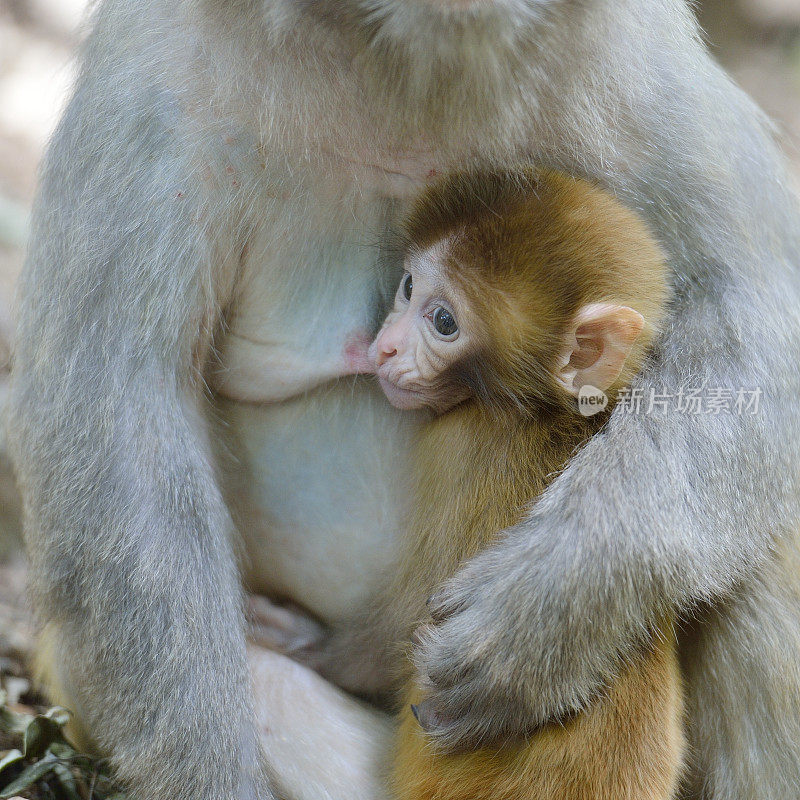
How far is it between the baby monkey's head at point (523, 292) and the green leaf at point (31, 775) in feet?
5.08

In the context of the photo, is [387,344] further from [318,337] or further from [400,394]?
[318,337]

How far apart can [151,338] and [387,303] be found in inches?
24.6

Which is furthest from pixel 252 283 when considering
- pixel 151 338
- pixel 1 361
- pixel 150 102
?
pixel 1 361

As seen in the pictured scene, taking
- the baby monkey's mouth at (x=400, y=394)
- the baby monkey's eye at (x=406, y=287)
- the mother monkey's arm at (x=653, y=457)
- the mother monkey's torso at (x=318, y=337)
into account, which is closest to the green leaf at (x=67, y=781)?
the mother monkey's torso at (x=318, y=337)

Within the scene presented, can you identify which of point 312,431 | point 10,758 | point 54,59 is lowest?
point 10,758

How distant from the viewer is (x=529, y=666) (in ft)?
8.38

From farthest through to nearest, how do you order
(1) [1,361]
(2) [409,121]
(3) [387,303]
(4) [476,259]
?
(1) [1,361]
(3) [387,303]
(4) [476,259]
(2) [409,121]

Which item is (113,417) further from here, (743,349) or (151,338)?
(743,349)

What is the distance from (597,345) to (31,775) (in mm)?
1997

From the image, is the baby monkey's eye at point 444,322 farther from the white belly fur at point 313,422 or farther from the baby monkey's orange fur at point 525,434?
the white belly fur at point 313,422

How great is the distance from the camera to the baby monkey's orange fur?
8.29 feet

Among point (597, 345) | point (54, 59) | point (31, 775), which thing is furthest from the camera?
point (54, 59)

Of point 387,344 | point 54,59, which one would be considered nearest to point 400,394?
point 387,344

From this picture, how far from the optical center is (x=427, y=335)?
275cm
